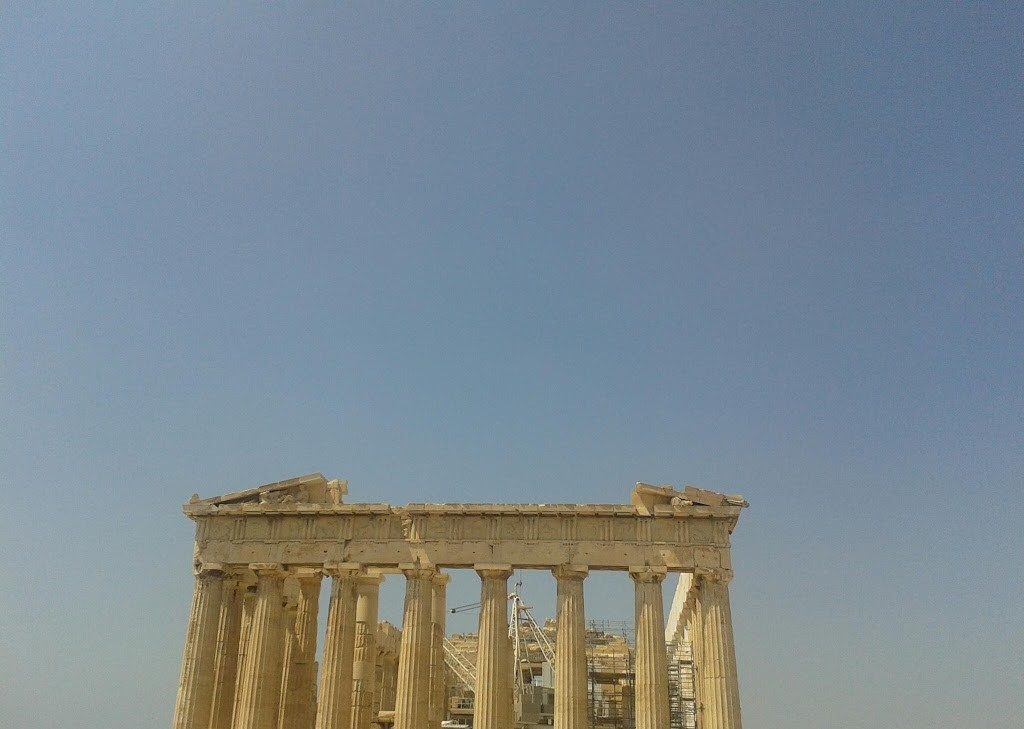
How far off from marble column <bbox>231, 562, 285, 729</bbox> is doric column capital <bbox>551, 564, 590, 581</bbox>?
30.3 feet

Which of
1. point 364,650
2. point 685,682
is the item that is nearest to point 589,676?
point 685,682

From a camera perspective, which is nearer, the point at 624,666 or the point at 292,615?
the point at 292,615

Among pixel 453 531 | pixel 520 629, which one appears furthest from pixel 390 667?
pixel 453 531

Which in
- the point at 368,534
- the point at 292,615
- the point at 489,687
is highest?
the point at 368,534

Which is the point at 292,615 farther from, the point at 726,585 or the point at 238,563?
the point at 726,585

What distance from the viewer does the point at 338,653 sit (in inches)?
1101

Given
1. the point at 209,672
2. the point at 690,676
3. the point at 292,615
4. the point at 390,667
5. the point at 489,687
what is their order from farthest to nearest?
the point at 390,667
the point at 690,676
the point at 292,615
the point at 209,672
the point at 489,687

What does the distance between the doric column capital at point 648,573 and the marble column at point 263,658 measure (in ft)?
38.1

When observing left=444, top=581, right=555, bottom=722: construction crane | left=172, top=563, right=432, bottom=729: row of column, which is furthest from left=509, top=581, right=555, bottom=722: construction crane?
left=172, top=563, right=432, bottom=729: row of column

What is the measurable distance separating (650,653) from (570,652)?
242 cm

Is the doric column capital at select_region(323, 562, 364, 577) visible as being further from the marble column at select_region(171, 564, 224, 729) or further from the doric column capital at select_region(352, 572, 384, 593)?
the marble column at select_region(171, 564, 224, 729)

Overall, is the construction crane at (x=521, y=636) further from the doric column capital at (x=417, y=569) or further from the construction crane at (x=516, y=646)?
the doric column capital at (x=417, y=569)

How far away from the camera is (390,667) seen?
42.8m

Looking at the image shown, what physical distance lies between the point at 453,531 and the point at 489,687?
4894mm
